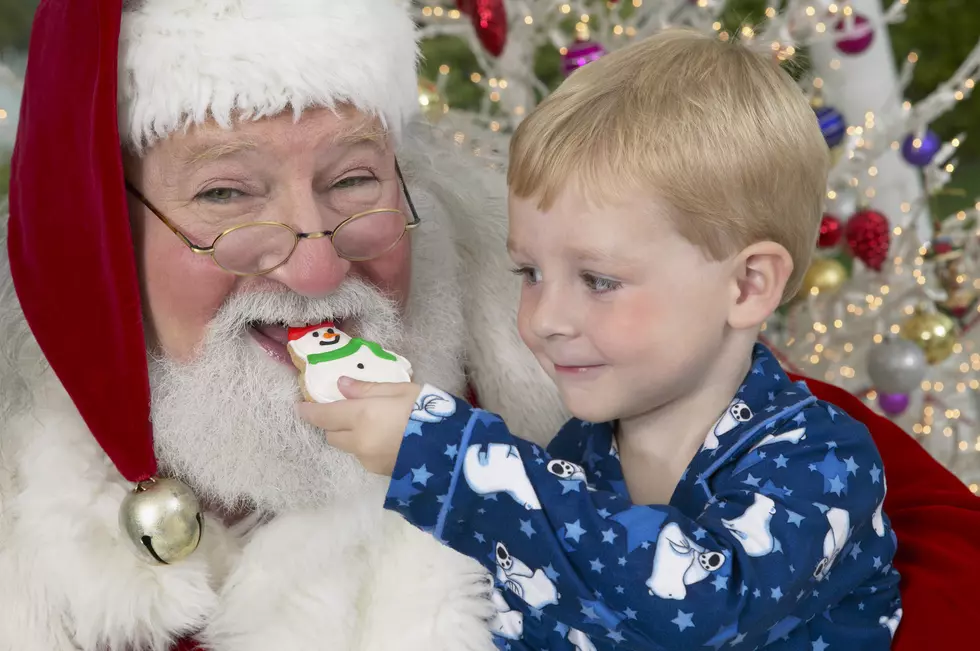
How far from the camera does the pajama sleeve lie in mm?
1265

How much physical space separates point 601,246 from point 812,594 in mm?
566

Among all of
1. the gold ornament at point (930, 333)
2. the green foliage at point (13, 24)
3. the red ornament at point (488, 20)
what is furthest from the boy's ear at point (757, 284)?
the green foliage at point (13, 24)

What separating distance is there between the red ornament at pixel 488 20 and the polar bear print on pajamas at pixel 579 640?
1.62 m

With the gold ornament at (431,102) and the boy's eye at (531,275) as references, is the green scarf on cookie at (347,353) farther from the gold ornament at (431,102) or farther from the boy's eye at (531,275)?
the gold ornament at (431,102)

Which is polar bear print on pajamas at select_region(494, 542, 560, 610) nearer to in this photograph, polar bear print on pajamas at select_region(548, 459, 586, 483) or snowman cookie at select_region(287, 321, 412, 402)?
polar bear print on pajamas at select_region(548, 459, 586, 483)

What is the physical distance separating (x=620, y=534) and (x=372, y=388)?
1.24 ft

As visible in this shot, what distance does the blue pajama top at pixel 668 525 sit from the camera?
1.27 meters

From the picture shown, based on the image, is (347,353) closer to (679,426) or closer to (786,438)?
(679,426)

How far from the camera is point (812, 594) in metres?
1.43

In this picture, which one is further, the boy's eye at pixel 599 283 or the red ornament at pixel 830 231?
the red ornament at pixel 830 231

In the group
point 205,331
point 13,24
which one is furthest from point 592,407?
point 13,24

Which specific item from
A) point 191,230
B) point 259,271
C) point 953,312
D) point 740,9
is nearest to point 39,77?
Result: point 191,230

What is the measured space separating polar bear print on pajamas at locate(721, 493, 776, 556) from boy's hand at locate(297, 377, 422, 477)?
0.43 m

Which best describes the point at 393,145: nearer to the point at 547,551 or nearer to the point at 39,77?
the point at 39,77
